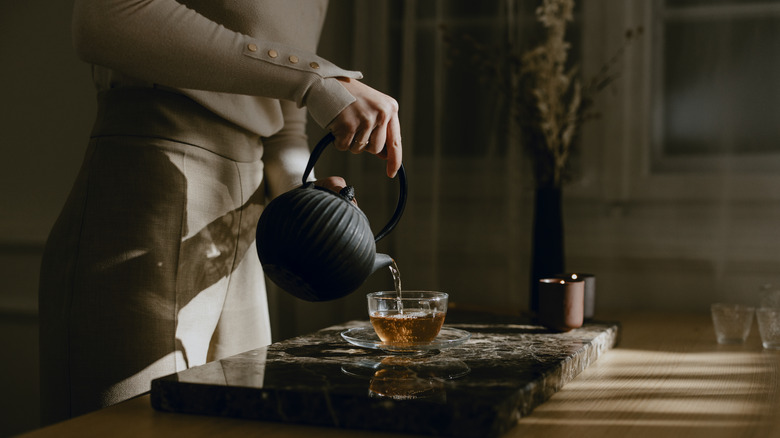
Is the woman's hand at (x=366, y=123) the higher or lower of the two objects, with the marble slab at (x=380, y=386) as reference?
higher

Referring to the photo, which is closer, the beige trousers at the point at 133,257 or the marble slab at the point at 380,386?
the marble slab at the point at 380,386

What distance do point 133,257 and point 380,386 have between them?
0.46m

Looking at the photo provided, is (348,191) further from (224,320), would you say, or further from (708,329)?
(708,329)

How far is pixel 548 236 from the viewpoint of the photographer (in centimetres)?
Answer: 170

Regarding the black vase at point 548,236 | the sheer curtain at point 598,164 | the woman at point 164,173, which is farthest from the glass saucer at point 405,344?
the sheer curtain at point 598,164

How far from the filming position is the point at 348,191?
3.07ft

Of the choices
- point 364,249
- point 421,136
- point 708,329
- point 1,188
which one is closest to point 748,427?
point 364,249

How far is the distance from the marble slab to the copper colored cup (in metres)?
0.15

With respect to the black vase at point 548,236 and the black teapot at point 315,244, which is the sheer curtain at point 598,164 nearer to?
the black vase at point 548,236

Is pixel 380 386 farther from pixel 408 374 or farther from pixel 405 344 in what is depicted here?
pixel 405 344

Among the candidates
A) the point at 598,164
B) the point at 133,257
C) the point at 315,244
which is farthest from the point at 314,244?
the point at 598,164

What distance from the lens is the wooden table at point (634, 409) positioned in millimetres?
770

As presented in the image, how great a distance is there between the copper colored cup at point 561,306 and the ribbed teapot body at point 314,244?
465 mm

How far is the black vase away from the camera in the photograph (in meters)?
1.69
